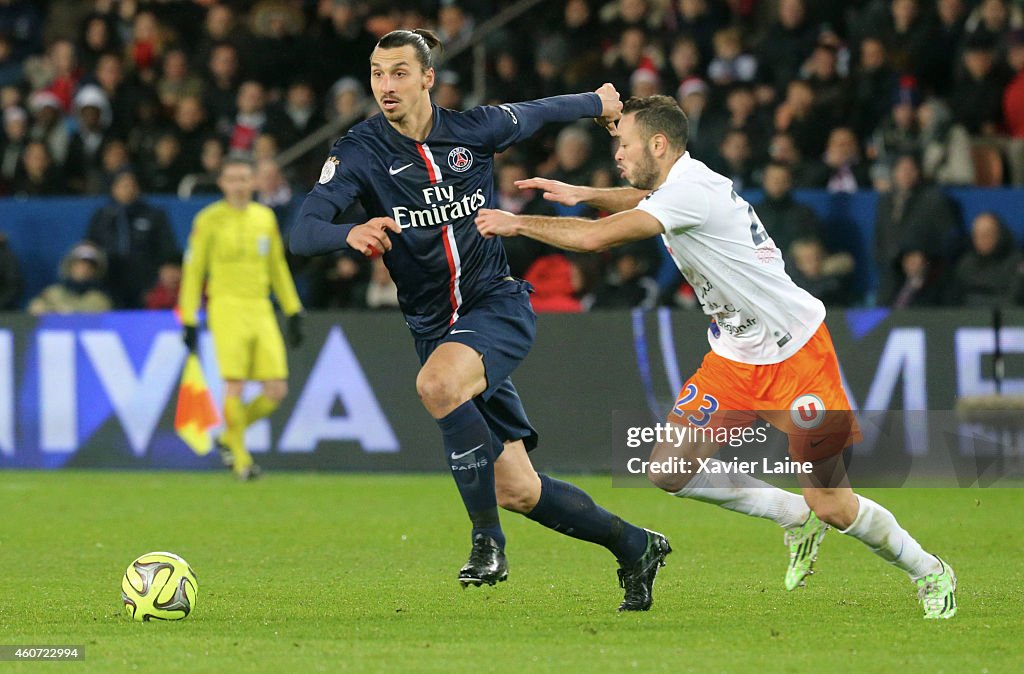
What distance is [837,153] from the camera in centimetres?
1438

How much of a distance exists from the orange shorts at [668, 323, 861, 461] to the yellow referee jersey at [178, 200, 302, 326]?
6771 mm

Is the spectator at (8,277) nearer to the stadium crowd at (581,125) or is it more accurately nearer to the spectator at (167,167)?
the stadium crowd at (581,125)

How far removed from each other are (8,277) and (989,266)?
349 inches

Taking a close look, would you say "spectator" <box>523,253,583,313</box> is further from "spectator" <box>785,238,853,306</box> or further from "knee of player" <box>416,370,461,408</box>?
"knee of player" <box>416,370,461,408</box>

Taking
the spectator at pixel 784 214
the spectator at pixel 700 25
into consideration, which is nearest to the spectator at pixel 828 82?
the spectator at pixel 700 25

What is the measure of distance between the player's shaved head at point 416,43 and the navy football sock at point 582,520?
1848 mm

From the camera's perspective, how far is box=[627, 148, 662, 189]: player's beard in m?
→ 6.87

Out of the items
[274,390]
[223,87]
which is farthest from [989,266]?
[223,87]

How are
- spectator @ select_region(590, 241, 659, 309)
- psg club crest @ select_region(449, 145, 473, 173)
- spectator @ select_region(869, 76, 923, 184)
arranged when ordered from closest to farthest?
1. psg club crest @ select_region(449, 145, 473, 173)
2. spectator @ select_region(590, 241, 659, 309)
3. spectator @ select_region(869, 76, 923, 184)

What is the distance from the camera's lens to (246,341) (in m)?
13.2

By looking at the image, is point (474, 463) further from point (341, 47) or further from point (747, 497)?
point (341, 47)

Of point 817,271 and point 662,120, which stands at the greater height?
point 662,120

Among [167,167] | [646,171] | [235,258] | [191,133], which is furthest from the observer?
[191,133]

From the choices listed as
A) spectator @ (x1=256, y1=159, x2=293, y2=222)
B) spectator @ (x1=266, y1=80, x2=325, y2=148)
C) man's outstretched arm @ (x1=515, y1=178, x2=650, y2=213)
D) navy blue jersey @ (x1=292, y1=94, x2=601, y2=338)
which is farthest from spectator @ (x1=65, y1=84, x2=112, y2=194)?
man's outstretched arm @ (x1=515, y1=178, x2=650, y2=213)
